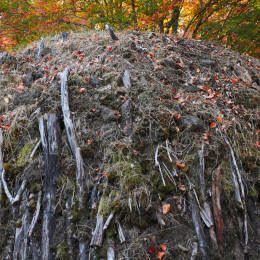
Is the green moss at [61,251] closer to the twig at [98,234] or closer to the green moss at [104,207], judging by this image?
the twig at [98,234]

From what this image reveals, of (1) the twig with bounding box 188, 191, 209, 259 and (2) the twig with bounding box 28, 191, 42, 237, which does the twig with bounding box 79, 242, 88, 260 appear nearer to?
(2) the twig with bounding box 28, 191, 42, 237

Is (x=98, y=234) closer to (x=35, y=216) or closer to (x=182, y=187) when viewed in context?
(x=35, y=216)

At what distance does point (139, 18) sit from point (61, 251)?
7507 mm

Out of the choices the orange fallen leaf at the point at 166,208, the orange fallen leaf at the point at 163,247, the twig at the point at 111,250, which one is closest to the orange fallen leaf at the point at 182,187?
the orange fallen leaf at the point at 166,208

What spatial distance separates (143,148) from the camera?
2654mm

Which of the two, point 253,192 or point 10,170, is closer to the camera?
point 253,192

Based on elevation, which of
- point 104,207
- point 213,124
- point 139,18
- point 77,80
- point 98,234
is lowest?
point 98,234

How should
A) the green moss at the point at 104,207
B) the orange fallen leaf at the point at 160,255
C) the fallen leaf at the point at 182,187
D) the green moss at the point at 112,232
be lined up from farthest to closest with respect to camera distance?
1. the fallen leaf at the point at 182,187
2. the green moss at the point at 104,207
3. the green moss at the point at 112,232
4. the orange fallen leaf at the point at 160,255

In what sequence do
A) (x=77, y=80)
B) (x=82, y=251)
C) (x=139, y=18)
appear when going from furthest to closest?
(x=139, y=18) → (x=77, y=80) → (x=82, y=251)

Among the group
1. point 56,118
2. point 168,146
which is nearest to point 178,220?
point 168,146

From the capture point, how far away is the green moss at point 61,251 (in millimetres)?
2010

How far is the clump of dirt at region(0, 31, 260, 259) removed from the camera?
2102mm

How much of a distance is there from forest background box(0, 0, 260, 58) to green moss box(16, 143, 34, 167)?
587 cm

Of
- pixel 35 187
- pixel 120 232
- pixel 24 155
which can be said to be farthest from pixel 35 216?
pixel 120 232
